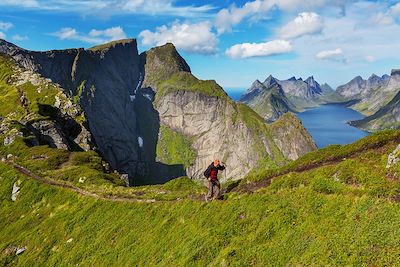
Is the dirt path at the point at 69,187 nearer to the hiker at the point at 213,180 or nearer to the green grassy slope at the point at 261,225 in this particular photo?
the green grassy slope at the point at 261,225

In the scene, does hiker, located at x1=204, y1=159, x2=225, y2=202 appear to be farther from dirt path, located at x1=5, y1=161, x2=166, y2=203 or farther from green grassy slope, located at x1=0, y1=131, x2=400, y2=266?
dirt path, located at x1=5, y1=161, x2=166, y2=203

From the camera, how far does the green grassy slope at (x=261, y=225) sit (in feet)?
67.9

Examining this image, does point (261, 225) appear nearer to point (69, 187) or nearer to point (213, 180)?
point (213, 180)

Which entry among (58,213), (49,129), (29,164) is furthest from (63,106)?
(58,213)

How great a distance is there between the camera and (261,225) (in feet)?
86.9

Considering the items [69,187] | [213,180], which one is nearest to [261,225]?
[213,180]

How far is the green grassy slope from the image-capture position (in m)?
20.7

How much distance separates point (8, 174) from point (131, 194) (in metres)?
37.9

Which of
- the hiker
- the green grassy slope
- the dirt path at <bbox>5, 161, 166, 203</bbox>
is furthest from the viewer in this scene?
the dirt path at <bbox>5, 161, 166, 203</bbox>

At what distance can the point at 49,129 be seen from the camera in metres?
117

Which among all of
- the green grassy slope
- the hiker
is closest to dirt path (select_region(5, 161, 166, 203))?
the green grassy slope

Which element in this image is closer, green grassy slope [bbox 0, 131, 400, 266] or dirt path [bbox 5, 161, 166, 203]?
green grassy slope [bbox 0, 131, 400, 266]

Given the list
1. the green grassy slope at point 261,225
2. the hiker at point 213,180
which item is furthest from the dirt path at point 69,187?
the hiker at point 213,180

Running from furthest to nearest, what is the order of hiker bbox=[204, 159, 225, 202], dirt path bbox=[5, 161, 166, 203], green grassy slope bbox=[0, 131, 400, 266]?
dirt path bbox=[5, 161, 166, 203]
hiker bbox=[204, 159, 225, 202]
green grassy slope bbox=[0, 131, 400, 266]
